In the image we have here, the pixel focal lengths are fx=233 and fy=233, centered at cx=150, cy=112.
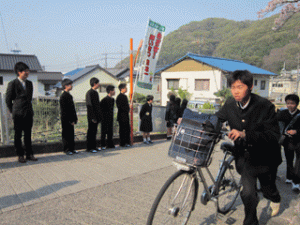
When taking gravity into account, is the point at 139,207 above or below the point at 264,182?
below

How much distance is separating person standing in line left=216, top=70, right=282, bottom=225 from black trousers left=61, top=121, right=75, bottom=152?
175 inches

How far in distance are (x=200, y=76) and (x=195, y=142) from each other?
2461 cm

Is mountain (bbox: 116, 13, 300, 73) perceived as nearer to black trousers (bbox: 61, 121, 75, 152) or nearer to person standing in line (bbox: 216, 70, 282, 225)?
black trousers (bbox: 61, 121, 75, 152)

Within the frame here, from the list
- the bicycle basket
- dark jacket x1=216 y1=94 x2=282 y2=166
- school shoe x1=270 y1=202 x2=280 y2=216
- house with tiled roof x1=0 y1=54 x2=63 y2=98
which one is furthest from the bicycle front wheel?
house with tiled roof x1=0 y1=54 x2=63 y2=98

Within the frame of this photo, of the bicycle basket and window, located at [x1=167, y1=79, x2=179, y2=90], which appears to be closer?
the bicycle basket

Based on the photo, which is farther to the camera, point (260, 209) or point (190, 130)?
point (260, 209)

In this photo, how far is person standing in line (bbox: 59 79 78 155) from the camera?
596 cm

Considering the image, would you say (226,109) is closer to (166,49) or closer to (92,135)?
(92,135)

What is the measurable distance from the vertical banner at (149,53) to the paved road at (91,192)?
2.68m

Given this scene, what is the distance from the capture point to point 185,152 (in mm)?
2273

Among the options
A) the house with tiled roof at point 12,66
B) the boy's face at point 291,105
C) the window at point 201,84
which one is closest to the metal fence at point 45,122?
the boy's face at point 291,105

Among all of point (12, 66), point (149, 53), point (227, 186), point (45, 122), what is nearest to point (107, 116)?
point (45, 122)

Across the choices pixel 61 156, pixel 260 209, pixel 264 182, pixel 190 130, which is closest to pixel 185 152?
pixel 190 130

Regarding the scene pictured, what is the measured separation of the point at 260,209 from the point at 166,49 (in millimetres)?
82964
